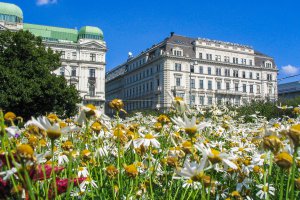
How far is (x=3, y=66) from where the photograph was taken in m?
22.9

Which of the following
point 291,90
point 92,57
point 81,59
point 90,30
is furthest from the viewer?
point 291,90

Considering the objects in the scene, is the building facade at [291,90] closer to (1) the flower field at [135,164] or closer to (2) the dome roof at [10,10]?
(2) the dome roof at [10,10]

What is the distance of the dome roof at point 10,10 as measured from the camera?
5206cm

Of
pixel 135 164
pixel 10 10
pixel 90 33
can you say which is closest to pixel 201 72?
pixel 90 33

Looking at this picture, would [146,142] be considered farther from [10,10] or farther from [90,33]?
[90,33]

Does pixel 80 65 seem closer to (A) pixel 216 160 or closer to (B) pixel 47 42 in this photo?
(B) pixel 47 42

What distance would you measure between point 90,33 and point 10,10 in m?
12.1

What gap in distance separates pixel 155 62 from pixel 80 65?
455 inches

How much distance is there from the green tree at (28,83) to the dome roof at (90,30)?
33129 mm

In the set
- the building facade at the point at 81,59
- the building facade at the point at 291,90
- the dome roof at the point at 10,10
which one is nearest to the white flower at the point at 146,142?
the building facade at the point at 81,59

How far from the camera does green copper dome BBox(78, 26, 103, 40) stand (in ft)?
189

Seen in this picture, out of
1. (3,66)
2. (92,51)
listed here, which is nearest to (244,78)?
(92,51)

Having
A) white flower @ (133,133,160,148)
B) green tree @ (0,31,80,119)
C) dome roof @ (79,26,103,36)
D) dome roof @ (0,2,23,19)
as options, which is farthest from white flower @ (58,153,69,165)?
dome roof @ (79,26,103,36)

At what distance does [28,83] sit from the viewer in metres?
23.0
